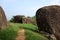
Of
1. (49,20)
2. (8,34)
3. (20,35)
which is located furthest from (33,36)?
(49,20)

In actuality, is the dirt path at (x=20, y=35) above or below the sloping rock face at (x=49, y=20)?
below

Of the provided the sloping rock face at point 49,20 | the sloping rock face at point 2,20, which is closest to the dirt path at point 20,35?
the sloping rock face at point 2,20

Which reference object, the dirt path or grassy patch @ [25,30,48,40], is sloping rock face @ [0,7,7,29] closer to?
the dirt path

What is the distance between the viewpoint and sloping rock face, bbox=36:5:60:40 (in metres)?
22.0

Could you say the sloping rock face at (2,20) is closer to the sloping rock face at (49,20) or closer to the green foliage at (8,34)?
the green foliage at (8,34)

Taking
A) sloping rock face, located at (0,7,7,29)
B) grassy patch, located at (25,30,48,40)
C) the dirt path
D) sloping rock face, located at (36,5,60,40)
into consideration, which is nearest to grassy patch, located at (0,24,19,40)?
the dirt path

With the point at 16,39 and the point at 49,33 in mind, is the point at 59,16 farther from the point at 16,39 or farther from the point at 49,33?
the point at 16,39

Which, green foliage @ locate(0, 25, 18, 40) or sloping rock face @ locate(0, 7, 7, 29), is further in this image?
sloping rock face @ locate(0, 7, 7, 29)

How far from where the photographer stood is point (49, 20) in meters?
22.2

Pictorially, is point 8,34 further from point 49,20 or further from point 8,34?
point 49,20

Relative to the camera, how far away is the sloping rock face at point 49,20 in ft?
72.2

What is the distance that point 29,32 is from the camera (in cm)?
2125

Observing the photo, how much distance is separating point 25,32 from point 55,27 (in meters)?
3.06

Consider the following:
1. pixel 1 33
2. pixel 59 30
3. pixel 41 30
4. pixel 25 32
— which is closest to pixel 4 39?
pixel 1 33
